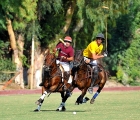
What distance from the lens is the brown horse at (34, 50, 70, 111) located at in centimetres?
2122

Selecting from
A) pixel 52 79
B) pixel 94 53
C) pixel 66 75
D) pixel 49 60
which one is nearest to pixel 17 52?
pixel 94 53

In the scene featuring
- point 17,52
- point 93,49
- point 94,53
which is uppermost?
point 93,49

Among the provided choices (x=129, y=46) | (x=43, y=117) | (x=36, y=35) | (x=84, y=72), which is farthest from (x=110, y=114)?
(x=129, y=46)

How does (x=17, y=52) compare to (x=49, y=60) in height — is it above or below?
below

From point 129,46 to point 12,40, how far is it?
637 inches

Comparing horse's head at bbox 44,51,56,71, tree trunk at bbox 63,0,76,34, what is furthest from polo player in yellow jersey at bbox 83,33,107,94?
tree trunk at bbox 63,0,76,34

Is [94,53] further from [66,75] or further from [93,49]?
[66,75]

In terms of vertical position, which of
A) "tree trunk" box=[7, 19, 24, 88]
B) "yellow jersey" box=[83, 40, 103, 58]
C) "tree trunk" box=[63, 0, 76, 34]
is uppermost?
"tree trunk" box=[63, 0, 76, 34]

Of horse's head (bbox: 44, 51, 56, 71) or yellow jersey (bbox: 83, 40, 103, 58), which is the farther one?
yellow jersey (bbox: 83, 40, 103, 58)

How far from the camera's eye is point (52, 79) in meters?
21.7

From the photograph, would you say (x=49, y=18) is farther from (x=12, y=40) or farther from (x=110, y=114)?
(x=110, y=114)

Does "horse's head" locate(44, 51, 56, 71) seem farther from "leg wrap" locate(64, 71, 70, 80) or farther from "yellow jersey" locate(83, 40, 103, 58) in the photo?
"yellow jersey" locate(83, 40, 103, 58)

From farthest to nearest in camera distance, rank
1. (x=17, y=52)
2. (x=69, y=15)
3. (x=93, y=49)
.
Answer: (x=69, y=15) < (x=17, y=52) < (x=93, y=49)

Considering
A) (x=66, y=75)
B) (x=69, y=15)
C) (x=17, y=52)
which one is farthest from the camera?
(x=69, y=15)
